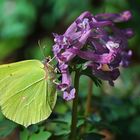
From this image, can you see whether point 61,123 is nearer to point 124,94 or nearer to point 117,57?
point 117,57

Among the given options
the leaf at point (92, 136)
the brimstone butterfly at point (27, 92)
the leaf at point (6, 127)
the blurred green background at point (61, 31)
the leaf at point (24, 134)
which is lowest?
the blurred green background at point (61, 31)

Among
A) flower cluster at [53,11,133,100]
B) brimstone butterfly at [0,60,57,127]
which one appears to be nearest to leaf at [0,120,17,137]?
brimstone butterfly at [0,60,57,127]

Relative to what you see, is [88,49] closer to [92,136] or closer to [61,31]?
[92,136]

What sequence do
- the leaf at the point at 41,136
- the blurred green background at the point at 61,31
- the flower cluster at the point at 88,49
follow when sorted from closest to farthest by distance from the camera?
the flower cluster at the point at 88,49 < the leaf at the point at 41,136 < the blurred green background at the point at 61,31

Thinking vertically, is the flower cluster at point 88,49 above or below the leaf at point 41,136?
above

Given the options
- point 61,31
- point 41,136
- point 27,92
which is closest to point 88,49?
point 27,92

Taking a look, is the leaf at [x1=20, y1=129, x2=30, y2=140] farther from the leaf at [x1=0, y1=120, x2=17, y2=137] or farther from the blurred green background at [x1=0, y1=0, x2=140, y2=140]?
the blurred green background at [x1=0, y1=0, x2=140, y2=140]

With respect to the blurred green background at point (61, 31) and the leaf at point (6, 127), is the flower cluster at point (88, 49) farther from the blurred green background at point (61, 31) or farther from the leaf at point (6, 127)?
the blurred green background at point (61, 31)

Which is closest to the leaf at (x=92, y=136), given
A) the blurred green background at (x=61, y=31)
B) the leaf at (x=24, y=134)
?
the leaf at (x=24, y=134)
